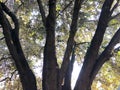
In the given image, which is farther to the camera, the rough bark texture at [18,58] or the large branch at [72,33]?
the large branch at [72,33]

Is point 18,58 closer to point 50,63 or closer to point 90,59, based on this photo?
point 50,63

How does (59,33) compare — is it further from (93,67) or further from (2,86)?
(2,86)

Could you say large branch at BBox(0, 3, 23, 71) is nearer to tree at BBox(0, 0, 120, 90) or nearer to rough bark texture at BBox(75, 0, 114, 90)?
tree at BBox(0, 0, 120, 90)

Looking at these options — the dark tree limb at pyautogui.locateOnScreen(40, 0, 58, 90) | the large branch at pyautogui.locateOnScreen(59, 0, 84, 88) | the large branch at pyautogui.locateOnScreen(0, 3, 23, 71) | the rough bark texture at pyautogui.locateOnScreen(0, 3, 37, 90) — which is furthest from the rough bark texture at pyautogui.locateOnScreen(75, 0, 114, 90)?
the large branch at pyautogui.locateOnScreen(0, 3, 23, 71)

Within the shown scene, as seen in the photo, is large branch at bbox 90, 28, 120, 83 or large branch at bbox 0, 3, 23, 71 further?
large branch at bbox 90, 28, 120, 83

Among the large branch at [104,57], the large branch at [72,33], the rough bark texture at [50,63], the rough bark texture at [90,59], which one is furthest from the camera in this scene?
the large branch at [104,57]

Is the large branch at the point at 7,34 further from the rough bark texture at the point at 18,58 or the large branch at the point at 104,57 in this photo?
the large branch at the point at 104,57

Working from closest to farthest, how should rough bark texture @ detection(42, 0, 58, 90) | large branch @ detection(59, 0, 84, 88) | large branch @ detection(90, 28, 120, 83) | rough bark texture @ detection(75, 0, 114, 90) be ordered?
rough bark texture @ detection(42, 0, 58, 90)
large branch @ detection(59, 0, 84, 88)
rough bark texture @ detection(75, 0, 114, 90)
large branch @ detection(90, 28, 120, 83)

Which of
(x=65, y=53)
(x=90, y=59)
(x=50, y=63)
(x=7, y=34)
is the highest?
(x=7, y=34)

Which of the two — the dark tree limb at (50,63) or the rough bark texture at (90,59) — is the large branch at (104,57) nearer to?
the rough bark texture at (90,59)

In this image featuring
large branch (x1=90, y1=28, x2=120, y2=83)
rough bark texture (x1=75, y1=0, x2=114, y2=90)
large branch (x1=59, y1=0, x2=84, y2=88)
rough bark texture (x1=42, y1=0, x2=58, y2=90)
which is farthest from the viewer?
large branch (x1=90, y1=28, x2=120, y2=83)

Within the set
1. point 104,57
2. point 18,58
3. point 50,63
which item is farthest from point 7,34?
point 104,57

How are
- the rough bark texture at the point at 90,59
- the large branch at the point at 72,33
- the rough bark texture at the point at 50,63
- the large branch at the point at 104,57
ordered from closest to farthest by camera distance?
1. the rough bark texture at the point at 50,63
2. the large branch at the point at 72,33
3. the rough bark texture at the point at 90,59
4. the large branch at the point at 104,57

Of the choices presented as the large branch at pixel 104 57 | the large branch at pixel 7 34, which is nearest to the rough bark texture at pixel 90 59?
the large branch at pixel 104 57
